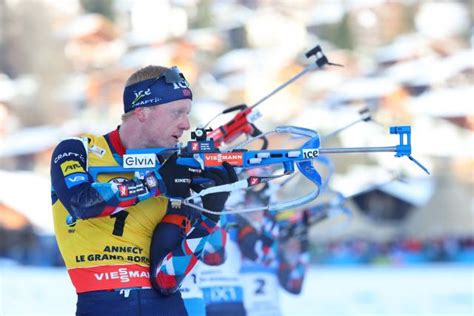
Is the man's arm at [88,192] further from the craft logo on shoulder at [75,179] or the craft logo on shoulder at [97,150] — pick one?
the craft logo on shoulder at [97,150]

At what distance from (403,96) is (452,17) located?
5.31m

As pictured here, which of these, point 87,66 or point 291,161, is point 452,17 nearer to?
point 87,66

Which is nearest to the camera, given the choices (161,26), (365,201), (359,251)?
(359,251)

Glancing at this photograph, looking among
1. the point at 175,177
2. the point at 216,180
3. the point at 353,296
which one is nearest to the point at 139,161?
the point at 175,177

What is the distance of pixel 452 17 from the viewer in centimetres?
3841

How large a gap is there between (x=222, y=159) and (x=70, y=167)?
500mm

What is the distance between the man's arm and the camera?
329 cm

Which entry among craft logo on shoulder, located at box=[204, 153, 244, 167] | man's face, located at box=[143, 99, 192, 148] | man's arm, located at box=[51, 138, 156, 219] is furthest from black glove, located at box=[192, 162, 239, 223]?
man's arm, located at box=[51, 138, 156, 219]

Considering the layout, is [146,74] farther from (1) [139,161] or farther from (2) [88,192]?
(2) [88,192]

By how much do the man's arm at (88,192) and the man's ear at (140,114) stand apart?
0.27 metres

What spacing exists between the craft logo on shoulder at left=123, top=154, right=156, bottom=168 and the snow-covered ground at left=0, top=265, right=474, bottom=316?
307 inches

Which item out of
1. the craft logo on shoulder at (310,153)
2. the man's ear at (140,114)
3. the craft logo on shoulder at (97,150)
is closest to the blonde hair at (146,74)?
the man's ear at (140,114)

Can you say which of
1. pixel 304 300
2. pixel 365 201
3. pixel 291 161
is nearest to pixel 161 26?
pixel 365 201

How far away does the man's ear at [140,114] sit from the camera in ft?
11.6
